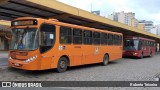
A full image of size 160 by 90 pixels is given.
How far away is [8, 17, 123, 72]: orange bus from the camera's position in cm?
1042

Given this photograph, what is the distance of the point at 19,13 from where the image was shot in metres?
17.2

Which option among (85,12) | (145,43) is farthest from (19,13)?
(145,43)

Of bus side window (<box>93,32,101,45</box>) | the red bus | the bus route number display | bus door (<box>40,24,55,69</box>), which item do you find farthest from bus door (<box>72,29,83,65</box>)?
the red bus

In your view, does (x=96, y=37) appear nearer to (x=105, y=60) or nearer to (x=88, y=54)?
(x=88, y=54)

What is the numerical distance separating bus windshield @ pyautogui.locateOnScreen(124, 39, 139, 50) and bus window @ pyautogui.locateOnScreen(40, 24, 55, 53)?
57.5 feet

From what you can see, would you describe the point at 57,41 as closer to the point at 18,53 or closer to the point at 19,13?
the point at 18,53

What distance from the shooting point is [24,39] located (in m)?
10.7

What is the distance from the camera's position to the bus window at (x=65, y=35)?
12.0 meters

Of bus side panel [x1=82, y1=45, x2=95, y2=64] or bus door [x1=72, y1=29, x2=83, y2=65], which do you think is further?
bus side panel [x1=82, y1=45, x2=95, y2=64]

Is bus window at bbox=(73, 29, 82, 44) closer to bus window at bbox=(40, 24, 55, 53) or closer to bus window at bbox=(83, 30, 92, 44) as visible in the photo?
bus window at bbox=(83, 30, 92, 44)

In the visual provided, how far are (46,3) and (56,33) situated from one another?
373 centimetres

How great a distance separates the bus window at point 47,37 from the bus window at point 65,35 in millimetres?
726

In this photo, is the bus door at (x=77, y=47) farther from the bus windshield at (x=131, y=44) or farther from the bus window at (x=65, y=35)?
the bus windshield at (x=131, y=44)

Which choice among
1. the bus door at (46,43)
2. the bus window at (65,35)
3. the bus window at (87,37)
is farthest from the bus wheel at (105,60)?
the bus door at (46,43)
